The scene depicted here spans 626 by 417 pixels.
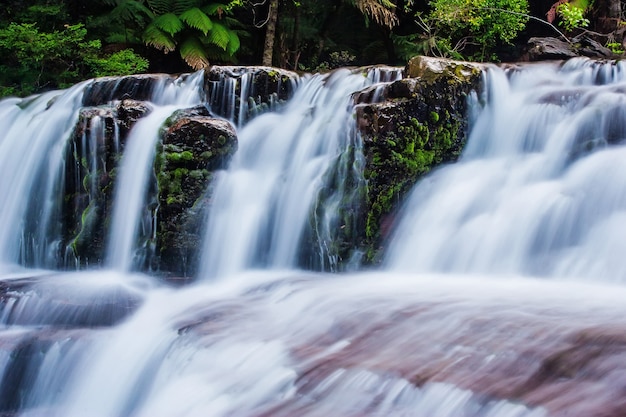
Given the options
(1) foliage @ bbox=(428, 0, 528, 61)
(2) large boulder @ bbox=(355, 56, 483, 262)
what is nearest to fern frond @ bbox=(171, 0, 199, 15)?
(1) foliage @ bbox=(428, 0, 528, 61)

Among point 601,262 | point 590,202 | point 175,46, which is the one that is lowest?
point 601,262

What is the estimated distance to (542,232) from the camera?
4.79m

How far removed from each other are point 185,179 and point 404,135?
2.18 m

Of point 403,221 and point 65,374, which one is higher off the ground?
point 403,221

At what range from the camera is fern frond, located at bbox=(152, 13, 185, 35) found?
39.3 ft

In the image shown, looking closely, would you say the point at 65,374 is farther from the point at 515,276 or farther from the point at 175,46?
the point at 175,46

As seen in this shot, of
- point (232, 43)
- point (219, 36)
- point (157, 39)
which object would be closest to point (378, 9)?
point (232, 43)

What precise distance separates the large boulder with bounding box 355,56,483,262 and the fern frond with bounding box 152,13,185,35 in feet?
24.0

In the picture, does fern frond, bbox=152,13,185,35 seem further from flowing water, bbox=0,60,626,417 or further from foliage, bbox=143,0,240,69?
flowing water, bbox=0,60,626,417

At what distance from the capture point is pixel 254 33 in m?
14.5

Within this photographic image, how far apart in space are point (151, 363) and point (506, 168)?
13.1 ft

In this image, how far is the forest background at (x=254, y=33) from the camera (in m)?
10.5

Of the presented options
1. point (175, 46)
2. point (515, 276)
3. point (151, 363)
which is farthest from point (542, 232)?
point (175, 46)

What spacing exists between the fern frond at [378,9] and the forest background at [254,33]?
0.02 m
